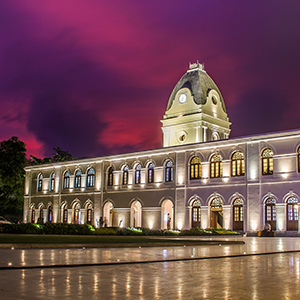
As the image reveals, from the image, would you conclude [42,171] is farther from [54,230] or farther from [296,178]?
[296,178]

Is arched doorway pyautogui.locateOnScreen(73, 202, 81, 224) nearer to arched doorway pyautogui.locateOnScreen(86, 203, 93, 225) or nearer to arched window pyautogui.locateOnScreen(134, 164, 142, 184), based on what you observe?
arched doorway pyautogui.locateOnScreen(86, 203, 93, 225)

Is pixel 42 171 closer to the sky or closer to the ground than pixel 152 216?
closer to the sky

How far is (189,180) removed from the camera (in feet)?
128

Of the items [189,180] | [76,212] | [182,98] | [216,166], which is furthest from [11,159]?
[216,166]

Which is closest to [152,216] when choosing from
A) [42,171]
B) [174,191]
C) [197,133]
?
[174,191]

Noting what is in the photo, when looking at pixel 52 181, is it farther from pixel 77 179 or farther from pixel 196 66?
pixel 196 66

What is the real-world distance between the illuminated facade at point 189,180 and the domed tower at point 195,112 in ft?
0.34

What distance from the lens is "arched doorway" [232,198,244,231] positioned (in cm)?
3559

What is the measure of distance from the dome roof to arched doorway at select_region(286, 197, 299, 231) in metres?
16.2

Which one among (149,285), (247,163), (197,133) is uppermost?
(197,133)

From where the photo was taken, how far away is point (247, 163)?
35.2m

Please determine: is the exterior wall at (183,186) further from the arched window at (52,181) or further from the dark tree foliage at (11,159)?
the dark tree foliage at (11,159)

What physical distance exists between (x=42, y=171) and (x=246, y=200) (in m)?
27.7

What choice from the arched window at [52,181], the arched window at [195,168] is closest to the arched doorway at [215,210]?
the arched window at [195,168]
